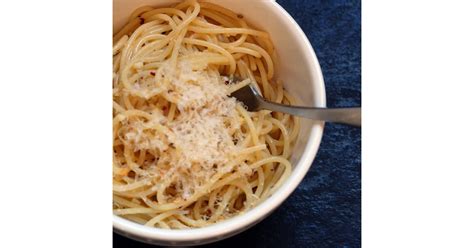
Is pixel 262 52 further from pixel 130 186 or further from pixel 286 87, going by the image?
pixel 130 186

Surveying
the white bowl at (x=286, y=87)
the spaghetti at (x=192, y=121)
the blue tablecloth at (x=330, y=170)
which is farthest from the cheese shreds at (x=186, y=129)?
the blue tablecloth at (x=330, y=170)

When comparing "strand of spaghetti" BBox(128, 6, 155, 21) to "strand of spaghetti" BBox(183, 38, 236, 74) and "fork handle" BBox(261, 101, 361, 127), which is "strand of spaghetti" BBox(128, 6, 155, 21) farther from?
"fork handle" BBox(261, 101, 361, 127)

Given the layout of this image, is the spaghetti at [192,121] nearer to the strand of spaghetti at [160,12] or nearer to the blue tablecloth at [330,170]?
the strand of spaghetti at [160,12]

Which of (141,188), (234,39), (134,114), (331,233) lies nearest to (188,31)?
(234,39)

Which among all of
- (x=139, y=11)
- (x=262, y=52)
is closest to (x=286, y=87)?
(x=262, y=52)

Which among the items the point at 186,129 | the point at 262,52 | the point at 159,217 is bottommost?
the point at 159,217

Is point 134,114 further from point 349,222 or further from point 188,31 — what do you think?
point 349,222

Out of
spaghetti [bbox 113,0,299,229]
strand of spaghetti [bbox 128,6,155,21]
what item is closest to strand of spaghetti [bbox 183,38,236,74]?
spaghetti [bbox 113,0,299,229]
